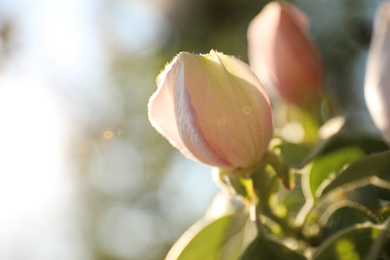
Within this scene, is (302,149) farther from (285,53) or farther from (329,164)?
(285,53)

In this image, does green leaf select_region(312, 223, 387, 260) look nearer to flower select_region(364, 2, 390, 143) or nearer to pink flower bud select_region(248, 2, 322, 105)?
flower select_region(364, 2, 390, 143)

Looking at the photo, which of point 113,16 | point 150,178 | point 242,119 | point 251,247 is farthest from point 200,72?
point 150,178

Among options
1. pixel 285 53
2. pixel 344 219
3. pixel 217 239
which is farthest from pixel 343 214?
pixel 285 53

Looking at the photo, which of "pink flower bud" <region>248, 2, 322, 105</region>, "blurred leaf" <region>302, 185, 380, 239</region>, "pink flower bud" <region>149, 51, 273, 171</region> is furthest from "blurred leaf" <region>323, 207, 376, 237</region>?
"pink flower bud" <region>248, 2, 322, 105</region>

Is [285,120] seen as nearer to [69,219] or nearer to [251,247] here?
[251,247]

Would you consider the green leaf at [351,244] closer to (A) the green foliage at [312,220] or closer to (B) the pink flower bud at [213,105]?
(A) the green foliage at [312,220]

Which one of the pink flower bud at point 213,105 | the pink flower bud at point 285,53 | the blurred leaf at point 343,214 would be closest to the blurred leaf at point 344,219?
the blurred leaf at point 343,214
